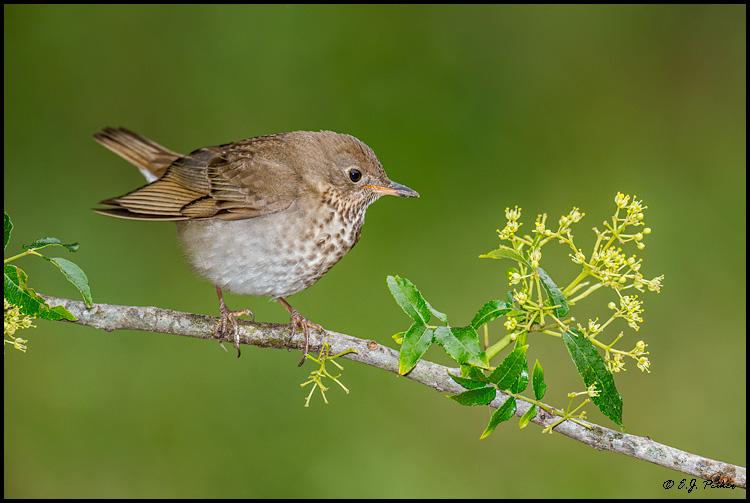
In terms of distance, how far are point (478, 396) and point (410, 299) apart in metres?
0.44

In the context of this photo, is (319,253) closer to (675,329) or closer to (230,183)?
(230,183)

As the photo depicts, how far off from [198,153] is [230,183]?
0.62 meters

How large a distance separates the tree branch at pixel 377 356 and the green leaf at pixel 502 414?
0.72 ft

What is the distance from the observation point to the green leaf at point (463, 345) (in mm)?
2654

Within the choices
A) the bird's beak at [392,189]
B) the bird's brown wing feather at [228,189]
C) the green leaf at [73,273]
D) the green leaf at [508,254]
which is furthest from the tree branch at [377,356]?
the bird's beak at [392,189]

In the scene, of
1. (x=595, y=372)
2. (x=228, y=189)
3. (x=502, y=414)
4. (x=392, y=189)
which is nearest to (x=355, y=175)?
(x=392, y=189)

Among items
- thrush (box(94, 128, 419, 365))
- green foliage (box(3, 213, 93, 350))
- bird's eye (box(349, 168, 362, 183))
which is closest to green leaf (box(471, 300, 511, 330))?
thrush (box(94, 128, 419, 365))

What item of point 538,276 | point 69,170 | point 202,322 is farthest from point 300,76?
point 538,276

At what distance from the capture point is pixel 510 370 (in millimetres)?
2695

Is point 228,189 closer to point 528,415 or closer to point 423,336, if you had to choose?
point 423,336

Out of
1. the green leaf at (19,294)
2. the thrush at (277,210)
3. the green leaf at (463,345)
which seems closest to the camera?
the green leaf at (463,345)

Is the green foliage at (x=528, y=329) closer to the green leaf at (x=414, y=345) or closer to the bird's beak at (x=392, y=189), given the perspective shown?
the green leaf at (x=414, y=345)

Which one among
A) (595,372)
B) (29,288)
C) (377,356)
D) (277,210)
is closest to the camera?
(595,372)

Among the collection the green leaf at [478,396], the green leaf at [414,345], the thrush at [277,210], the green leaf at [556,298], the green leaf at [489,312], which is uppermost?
the thrush at [277,210]
